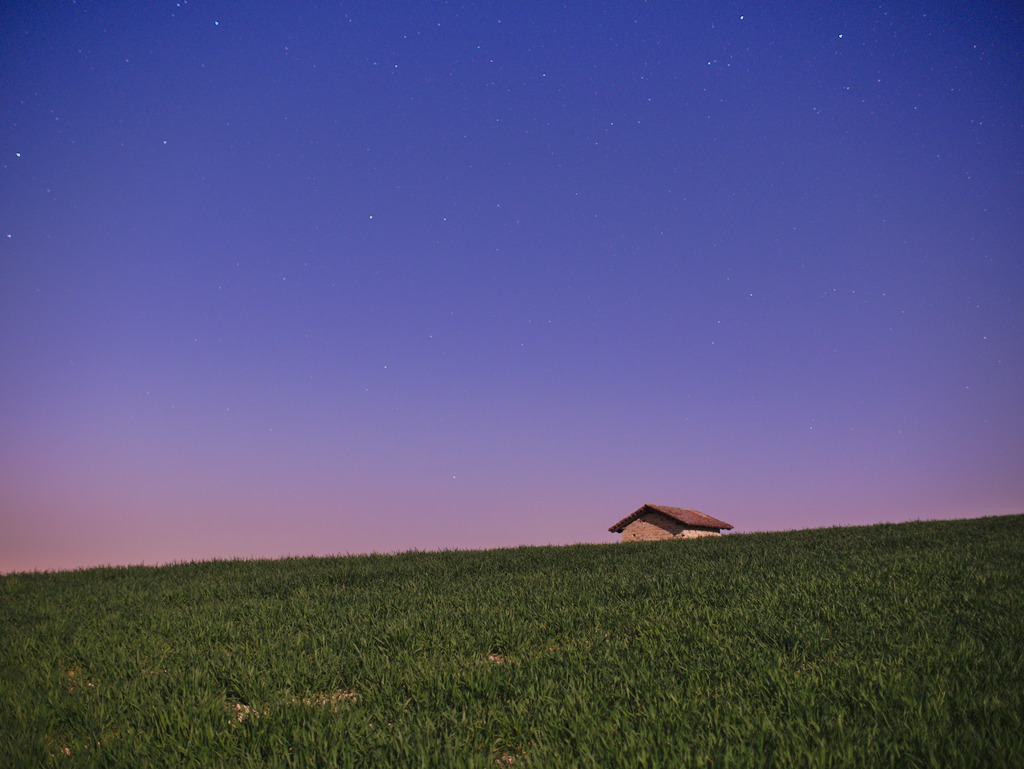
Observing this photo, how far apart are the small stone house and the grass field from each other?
22282 millimetres

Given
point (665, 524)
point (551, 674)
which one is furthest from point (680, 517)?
point (551, 674)

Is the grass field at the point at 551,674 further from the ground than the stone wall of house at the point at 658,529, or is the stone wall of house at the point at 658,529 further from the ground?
the grass field at the point at 551,674

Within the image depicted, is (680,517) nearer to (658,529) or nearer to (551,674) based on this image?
(658,529)

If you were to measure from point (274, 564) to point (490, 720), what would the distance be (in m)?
14.5

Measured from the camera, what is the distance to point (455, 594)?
10.5 m

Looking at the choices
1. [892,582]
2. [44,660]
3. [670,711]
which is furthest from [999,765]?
[44,660]

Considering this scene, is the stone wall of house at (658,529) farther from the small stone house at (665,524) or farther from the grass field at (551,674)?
the grass field at (551,674)

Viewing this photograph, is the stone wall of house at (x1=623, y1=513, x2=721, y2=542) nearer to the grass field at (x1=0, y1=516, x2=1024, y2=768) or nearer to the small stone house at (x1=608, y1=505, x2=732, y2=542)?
the small stone house at (x1=608, y1=505, x2=732, y2=542)

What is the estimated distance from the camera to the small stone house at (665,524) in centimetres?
3328

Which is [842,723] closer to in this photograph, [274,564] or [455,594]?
[455,594]

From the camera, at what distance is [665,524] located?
1341 inches

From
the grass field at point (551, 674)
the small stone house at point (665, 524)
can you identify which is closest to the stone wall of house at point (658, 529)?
the small stone house at point (665, 524)

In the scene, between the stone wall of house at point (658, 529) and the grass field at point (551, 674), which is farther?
the stone wall of house at point (658, 529)

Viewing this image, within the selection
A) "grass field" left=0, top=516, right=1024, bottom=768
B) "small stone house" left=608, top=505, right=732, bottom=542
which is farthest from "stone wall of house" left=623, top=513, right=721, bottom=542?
"grass field" left=0, top=516, right=1024, bottom=768
